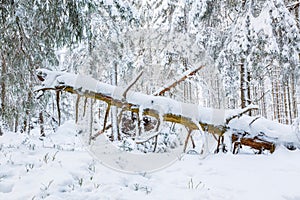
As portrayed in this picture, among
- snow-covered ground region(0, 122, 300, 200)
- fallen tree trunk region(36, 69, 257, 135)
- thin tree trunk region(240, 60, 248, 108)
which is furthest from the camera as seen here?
thin tree trunk region(240, 60, 248, 108)

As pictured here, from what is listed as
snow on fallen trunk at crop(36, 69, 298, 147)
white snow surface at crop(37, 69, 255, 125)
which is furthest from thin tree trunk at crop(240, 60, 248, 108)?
white snow surface at crop(37, 69, 255, 125)

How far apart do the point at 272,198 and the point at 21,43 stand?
5271 millimetres

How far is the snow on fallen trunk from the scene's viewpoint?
462cm

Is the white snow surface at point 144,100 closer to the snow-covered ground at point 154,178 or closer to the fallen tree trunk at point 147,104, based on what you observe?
the fallen tree trunk at point 147,104

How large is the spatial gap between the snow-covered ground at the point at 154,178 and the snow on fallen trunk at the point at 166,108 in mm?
503

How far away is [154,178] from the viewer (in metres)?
4.00

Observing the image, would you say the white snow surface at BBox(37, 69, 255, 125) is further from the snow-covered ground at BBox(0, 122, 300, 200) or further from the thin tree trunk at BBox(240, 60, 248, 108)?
the thin tree trunk at BBox(240, 60, 248, 108)

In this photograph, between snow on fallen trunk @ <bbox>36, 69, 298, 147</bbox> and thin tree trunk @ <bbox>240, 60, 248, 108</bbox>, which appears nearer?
snow on fallen trunk @ <bbox>36, 69, 298, 147</bbox>

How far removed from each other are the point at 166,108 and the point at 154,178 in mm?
1232

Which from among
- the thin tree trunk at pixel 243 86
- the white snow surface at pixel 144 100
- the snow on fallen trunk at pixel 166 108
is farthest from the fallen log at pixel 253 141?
the thin tree trunk at pixel 243 86

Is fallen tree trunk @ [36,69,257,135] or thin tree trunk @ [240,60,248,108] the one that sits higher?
thin tree trunk @ [240,60,248,108]

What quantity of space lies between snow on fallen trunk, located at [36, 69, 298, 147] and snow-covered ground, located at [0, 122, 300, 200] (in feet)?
1.65

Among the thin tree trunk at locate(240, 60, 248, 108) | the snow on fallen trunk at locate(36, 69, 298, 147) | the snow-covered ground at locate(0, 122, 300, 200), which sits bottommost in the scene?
the snow-covered ground at locate(0, 122, 300, 200)

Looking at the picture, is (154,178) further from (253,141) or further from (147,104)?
(253,141)
